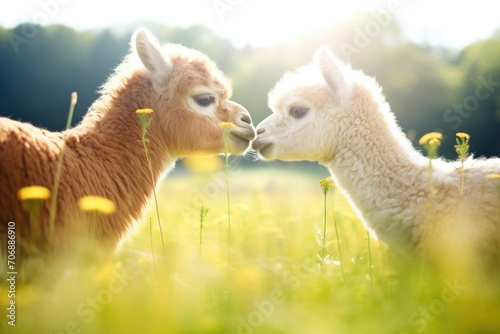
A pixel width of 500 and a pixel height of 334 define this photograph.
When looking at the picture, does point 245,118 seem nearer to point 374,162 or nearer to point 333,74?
point 333,74

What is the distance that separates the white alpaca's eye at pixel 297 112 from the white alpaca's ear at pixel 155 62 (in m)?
1.15

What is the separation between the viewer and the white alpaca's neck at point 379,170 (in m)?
4.09

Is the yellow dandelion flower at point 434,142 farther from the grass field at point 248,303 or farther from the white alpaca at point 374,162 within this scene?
the grass field at point 248,303

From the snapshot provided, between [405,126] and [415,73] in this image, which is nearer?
[405,126]

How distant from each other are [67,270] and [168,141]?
1.51 m

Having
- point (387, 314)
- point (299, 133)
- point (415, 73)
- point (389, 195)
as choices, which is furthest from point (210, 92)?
point (415, 73)

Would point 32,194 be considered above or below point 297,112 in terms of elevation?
below

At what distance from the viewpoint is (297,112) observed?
16.1 feet

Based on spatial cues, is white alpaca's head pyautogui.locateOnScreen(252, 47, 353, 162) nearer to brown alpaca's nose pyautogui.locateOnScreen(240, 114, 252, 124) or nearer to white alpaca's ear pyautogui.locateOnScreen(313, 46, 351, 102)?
white alpaca's ear pyautogui.locateOnScreen(313, 46, 351, 102)

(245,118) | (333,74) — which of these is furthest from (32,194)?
(333,74)

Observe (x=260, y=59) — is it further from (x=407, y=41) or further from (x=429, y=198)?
(x=429, y=198)

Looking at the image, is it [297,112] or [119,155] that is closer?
[119,155]

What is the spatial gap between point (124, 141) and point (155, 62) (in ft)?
2.72

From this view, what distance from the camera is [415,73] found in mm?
22453
